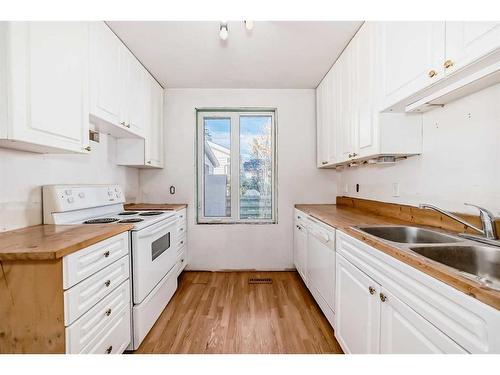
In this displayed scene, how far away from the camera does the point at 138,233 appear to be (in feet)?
5.48

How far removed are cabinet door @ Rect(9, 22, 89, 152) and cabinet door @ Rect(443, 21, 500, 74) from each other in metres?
2.00

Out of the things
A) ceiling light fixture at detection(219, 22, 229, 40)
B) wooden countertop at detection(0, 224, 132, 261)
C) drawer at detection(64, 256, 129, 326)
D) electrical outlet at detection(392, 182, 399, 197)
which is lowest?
drawer at detection(64, 256, 129, 326)

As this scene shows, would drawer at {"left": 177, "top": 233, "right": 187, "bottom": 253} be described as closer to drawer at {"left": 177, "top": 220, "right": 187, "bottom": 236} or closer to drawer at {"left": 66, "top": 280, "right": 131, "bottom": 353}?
drawer at {"left": 177, "top": 220, "right": 187, "bottom": 236}

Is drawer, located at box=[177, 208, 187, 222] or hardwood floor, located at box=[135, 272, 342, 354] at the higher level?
drawer, located at box=[177, 208, 187, 222]

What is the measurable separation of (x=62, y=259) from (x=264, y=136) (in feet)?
8.58

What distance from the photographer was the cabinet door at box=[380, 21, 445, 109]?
1.17 m

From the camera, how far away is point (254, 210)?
3227 mm

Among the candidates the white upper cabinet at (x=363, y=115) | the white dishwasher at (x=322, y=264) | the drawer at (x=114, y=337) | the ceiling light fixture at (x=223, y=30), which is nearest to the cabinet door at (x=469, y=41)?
the white upper cabinet at (x=363, y=115)

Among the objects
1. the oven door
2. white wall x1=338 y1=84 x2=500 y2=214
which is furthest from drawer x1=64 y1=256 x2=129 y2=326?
white wall x1=338 y1=84 x2=500 y2=214

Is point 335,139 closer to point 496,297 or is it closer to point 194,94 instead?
point 194,94

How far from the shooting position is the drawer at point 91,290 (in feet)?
3.46

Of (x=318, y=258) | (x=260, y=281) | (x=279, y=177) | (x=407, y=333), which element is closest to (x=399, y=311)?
(x=407, y=333)

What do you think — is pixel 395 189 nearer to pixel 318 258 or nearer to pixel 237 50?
pixel 318 258

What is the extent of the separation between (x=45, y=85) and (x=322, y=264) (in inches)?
85.8
